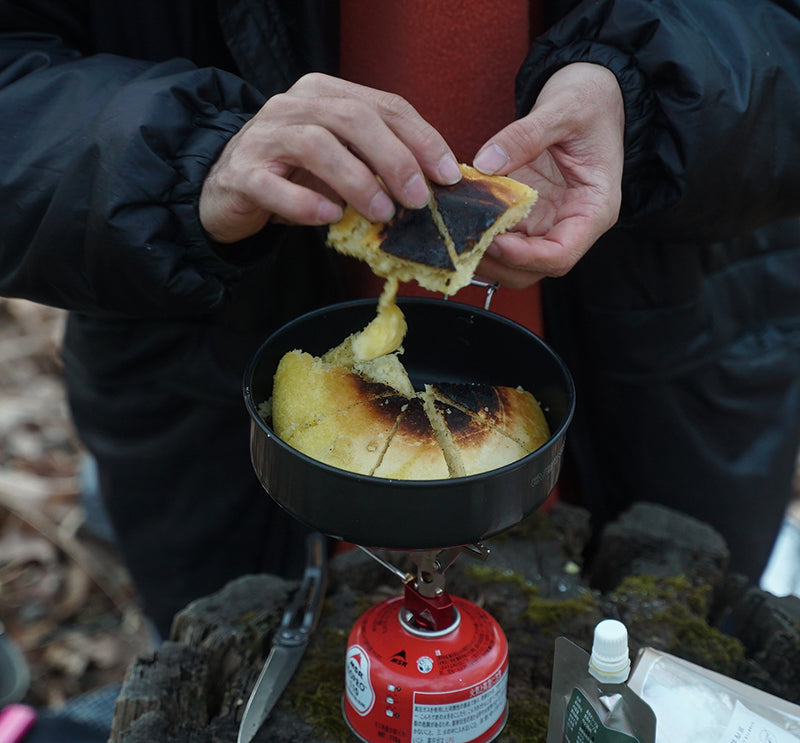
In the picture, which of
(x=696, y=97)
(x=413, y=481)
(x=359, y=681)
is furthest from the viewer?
(x=696, y=97)

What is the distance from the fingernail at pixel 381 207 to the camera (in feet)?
4.47

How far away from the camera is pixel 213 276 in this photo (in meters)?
1.73

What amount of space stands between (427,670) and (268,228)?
37.4 inches

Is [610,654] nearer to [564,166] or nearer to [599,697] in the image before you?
[599,697]

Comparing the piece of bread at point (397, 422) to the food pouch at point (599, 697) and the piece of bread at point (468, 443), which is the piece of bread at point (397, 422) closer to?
the piece of bread at point (468, 443)

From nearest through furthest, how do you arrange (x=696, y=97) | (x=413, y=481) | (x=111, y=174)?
(x=413, y=481) < (x=111, y=174) < (x=696, y=97)

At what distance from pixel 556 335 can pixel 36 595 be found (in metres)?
2.34

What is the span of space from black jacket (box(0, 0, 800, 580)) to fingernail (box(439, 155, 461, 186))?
1.63ft

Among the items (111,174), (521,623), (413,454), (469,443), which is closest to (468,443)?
(469,443)

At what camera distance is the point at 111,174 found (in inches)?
63.7

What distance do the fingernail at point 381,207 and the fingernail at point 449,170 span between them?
0.34 feet

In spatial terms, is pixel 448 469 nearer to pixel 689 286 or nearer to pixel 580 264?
pixel 580 264

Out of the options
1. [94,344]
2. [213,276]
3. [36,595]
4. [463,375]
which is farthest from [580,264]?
[36,595]

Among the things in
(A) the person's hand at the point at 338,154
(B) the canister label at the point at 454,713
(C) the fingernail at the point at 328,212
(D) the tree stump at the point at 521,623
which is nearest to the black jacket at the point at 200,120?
(A) the person's hand at the point at 338,154
